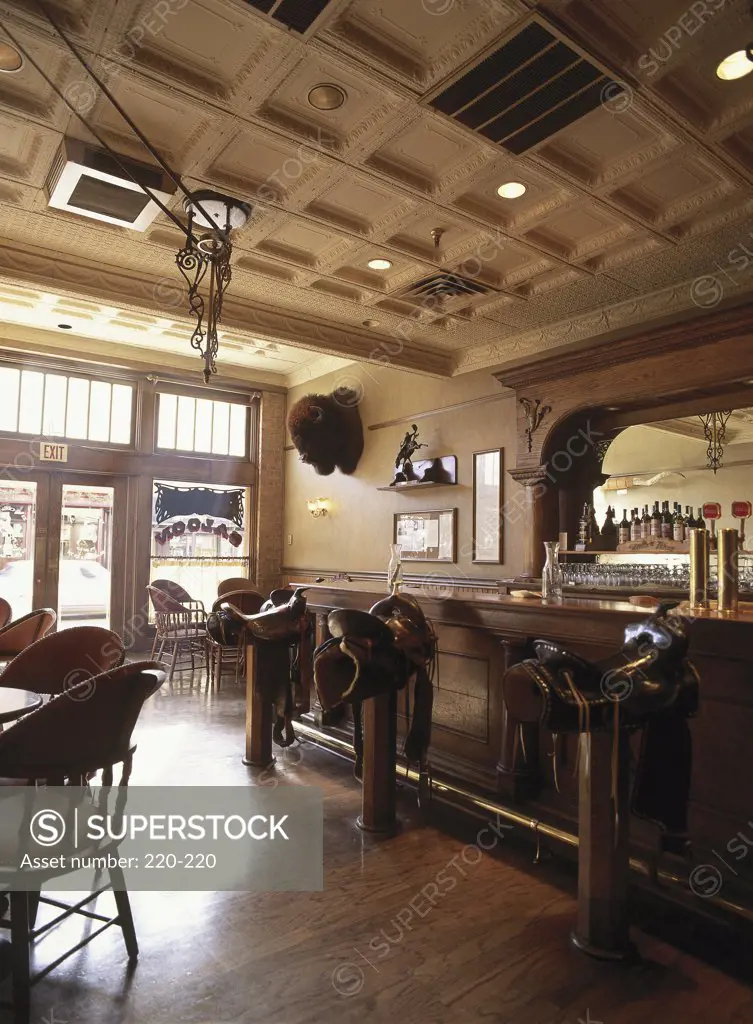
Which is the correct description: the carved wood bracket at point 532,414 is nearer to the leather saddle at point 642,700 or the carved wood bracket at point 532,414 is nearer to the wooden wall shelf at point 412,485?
the wooden wall shelf at point 412,485

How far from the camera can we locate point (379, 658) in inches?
116

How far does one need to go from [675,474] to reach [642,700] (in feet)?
13.3

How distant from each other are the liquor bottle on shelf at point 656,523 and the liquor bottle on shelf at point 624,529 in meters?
0.26

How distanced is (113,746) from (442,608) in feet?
5.98

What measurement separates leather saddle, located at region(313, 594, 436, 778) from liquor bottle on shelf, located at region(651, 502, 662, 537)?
311cm

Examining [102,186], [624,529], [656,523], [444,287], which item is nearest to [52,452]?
[102,186]

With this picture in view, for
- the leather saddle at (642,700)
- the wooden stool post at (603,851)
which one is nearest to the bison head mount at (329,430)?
the leather saddle at (642,700)

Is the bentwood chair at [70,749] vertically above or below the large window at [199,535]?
below

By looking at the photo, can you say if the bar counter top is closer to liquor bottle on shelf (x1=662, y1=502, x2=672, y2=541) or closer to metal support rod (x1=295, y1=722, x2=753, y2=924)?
metal support rod (x1=295, y1=722, x2=753, y2=924)

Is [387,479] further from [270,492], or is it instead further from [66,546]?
[66,546]

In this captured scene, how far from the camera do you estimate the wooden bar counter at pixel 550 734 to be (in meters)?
2.39

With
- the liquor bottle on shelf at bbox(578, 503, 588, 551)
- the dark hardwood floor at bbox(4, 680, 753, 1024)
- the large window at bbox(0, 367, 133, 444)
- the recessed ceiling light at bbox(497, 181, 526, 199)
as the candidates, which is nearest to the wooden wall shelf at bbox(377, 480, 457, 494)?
the liquor bottle on shelf at bbox(578, 503, 588, 551)

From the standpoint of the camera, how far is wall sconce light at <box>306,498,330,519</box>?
8.73 meters

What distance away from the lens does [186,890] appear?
2.61 metres
